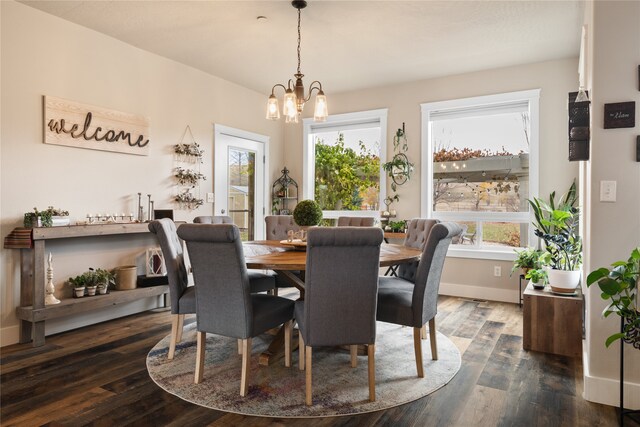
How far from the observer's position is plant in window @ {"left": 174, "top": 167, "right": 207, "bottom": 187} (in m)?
4.45

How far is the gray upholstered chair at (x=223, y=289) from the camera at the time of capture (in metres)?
2.20

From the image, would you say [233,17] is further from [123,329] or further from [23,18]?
[123,329]

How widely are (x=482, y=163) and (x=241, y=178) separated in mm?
2982

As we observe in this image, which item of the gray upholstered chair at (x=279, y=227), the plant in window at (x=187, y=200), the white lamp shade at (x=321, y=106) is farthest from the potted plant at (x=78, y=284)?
the white lamp shade at (x=321, y=106)

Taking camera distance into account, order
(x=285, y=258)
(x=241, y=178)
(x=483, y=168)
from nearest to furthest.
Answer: (x=285, y=258) → (x=483, y=168) → (x=241, y=178)

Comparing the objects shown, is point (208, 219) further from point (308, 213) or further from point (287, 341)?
point (287, 341)

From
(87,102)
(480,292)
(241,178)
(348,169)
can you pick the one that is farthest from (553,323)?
(87,102)

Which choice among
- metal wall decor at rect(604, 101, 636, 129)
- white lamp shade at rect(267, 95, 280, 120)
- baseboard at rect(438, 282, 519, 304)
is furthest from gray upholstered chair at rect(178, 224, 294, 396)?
baseboard at rect(438, 282, 519, 304)

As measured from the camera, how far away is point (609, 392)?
220cm

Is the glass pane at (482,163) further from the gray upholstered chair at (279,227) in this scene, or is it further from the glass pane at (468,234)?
the gray upholstered chair at (279,227)

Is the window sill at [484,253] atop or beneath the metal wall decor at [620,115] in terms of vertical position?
beneath

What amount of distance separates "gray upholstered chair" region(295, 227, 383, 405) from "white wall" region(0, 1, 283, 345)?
2.45 meters

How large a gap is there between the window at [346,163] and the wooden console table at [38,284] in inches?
119

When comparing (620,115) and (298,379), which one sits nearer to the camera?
(620,115)
